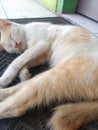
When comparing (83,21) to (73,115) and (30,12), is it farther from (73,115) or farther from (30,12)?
(73,115)

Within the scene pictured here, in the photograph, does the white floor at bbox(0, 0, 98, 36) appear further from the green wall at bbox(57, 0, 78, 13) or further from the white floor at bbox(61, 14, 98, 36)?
the green wall at bbox(57, 0, 78, 13)

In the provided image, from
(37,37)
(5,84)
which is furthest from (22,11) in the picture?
(5,84)

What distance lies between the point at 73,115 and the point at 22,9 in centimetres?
197

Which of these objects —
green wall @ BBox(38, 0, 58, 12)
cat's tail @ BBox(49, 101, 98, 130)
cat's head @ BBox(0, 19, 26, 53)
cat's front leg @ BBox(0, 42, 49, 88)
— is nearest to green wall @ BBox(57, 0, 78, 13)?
green wall @ BBox(38, 0, 58, 12)

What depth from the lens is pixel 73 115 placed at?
939 mm

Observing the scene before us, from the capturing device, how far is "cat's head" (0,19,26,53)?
142cm

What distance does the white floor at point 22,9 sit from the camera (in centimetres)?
238

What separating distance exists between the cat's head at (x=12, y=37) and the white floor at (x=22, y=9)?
2.80ft

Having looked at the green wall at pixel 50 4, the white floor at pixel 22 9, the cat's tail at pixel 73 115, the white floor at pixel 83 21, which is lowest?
the cat's tail at pixel 73 115

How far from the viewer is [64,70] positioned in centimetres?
104

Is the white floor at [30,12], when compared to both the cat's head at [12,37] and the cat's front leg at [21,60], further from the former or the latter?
the cat's front leg at [21,60]

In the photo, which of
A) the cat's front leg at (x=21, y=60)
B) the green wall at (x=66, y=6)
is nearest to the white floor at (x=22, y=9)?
the green wall at (x=66, y=6)

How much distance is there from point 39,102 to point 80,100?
0.19 metres

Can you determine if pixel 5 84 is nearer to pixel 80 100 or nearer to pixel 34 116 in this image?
pixel 34 116
